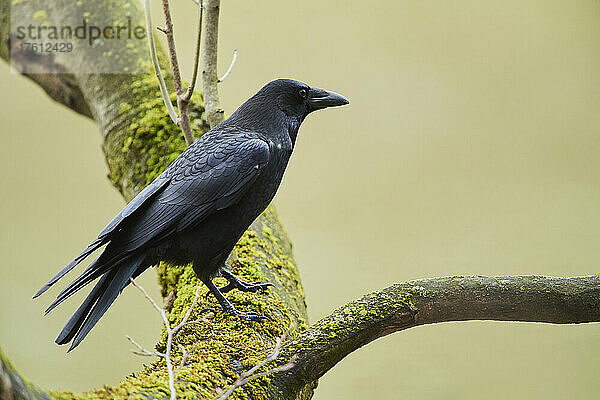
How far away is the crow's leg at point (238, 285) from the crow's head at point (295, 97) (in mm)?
448

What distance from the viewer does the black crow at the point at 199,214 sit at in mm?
1287

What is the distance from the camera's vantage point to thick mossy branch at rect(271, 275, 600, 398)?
1.11 m

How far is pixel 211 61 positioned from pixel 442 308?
101 cm

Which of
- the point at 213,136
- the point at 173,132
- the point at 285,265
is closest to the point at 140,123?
the point at 173,132

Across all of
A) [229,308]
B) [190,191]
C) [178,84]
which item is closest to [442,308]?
[229,308]

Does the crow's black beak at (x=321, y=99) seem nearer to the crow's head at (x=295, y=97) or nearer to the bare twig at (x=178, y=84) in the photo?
the crow's head at (x=295, y=97)

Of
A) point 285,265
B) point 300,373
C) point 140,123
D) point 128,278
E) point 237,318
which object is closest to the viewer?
point 300,373

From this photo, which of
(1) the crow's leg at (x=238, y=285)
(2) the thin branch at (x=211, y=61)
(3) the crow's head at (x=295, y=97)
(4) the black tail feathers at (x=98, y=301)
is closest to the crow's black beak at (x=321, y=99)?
(3) the crow's head at (x=295, y=97)

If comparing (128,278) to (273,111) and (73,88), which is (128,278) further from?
(73,88)

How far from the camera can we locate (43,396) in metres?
0.78

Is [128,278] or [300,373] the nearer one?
[300,373]

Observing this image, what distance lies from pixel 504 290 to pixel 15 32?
6.20 ft

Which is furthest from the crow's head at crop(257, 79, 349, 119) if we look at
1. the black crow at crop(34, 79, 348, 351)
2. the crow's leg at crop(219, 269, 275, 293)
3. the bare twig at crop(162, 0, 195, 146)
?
the crow's leg at crop(219, 269, 275, 293)

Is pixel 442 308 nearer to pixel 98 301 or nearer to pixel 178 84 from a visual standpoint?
pixel 98 301
